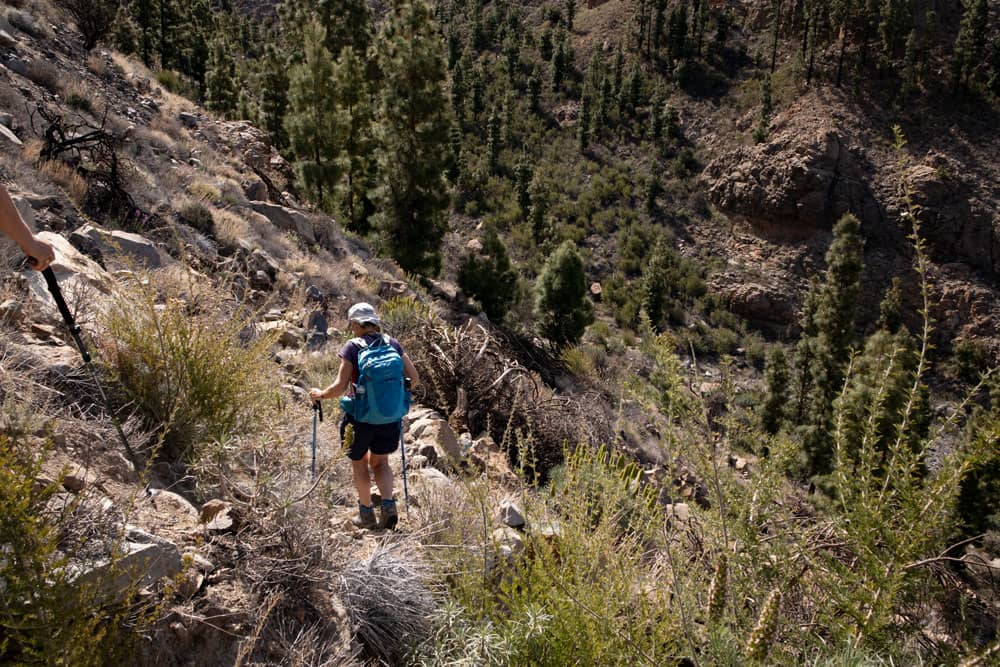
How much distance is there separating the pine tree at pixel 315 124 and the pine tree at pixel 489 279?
5.02m

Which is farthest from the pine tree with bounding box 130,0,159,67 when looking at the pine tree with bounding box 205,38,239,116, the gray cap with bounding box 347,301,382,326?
the gray cap with bounding box 347,301,382,326

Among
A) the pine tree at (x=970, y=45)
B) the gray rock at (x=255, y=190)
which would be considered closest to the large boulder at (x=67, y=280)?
the gray rock at (x=255, y=190)

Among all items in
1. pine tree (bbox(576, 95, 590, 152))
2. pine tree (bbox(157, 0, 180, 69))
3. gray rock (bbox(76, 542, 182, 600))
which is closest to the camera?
gray rock (bbox(76, 542, 182, 600))

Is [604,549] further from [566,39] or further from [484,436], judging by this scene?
[566,39]

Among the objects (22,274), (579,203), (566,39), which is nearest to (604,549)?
(22,274)

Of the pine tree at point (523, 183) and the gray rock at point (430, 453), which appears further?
the pine tree at point (523, 183)

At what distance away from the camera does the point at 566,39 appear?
175 feet

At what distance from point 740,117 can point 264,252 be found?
4290cm

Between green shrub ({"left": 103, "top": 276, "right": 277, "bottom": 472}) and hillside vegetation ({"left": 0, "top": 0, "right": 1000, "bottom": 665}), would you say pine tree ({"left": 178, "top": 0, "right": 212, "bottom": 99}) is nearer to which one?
hillside vegetation ({"left": 0, "top": 0, "right": 1000, "bottom": 665})

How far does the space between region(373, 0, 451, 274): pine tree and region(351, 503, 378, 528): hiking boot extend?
1378cm

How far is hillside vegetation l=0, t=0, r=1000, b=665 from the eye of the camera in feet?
6.45

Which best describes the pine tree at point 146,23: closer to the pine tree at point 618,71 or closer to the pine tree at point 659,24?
the pine tree at point 618,71

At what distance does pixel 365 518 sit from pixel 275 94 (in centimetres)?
2412

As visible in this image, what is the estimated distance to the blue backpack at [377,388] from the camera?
12.8ft
